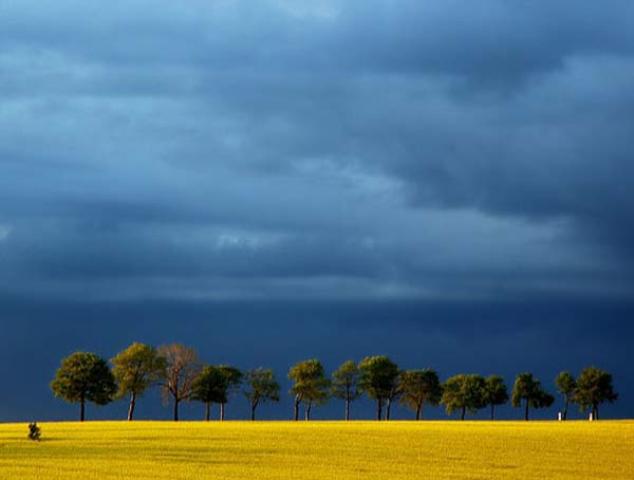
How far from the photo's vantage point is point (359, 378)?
177 metres

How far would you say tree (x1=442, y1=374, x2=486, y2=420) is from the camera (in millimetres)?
186250

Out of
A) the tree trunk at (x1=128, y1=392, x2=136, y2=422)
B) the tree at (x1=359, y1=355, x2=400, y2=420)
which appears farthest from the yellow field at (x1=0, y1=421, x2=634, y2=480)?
the tree at (x1=359, y1=355, x2=400, y2=420)

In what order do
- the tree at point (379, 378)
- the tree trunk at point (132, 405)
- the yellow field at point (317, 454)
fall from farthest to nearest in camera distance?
the tree at point (379, 378) → the tree trunk at point (132, 405) → the yellow field at point (317, 454)

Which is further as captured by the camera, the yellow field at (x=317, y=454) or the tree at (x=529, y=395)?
the tree at (x=529, y=395)

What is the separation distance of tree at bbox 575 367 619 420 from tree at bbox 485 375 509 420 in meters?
14.1

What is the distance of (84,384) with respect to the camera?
151 m

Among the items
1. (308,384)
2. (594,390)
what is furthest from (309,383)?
(594,390)

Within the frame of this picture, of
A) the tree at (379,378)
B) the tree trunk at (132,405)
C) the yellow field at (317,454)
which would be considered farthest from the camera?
the tree at (379,378)

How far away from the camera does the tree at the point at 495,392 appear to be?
18762cm

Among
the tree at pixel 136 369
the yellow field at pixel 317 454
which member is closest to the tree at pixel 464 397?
the tree at pixel 136 369

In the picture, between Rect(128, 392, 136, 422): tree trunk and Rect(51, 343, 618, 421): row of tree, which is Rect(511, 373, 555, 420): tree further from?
Rect(128, 392, 136, 422): tree trunk

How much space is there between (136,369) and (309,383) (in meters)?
34.3

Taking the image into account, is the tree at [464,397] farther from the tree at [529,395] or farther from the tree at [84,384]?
the tree at [84,384]

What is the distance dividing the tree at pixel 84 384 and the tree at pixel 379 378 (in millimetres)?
47100
